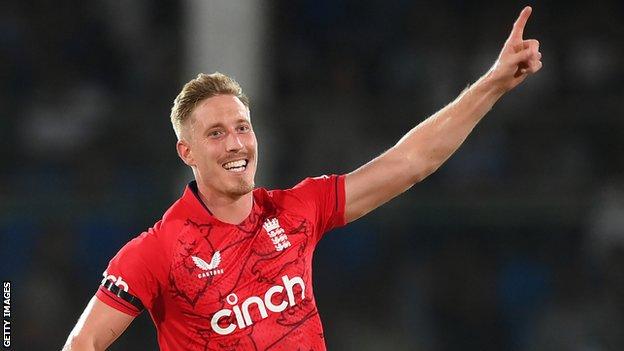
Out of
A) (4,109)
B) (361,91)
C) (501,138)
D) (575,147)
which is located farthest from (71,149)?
(575,147)

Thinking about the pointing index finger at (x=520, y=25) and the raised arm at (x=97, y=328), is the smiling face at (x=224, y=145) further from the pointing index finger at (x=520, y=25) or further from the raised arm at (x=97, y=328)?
the pointing index finger at (x=520, y=25)

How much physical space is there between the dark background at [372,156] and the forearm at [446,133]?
3.47 metres

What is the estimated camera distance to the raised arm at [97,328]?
3078mm

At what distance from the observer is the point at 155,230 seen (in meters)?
3.22

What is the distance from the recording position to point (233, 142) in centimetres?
324

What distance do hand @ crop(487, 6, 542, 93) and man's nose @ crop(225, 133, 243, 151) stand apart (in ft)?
2.88

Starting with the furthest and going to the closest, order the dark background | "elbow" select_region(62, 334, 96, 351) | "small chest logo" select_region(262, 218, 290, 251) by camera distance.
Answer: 1. the dark background
2. "small chest logo" select_region(262, 218, 290, 251)
3. "elbow" select_region(62, 334, 96, 351)

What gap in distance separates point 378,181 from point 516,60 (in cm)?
61

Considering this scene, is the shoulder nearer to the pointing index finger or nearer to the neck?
the neck

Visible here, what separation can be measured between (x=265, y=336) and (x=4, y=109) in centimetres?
476

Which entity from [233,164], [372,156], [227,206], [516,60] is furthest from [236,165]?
[372,156]

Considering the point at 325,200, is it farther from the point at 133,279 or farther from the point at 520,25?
the point at 520,25

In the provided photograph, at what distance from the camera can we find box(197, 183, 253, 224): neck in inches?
130

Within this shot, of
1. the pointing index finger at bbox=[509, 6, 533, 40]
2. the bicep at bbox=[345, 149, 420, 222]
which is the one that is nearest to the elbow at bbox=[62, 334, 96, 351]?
the bicep at bbox=[345, 149, 420, 222]
